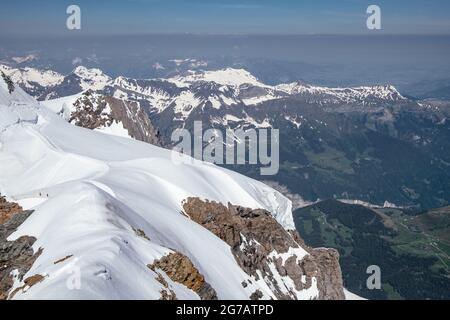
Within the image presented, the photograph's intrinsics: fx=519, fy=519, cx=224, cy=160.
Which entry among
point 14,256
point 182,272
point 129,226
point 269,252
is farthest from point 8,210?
point 269,252

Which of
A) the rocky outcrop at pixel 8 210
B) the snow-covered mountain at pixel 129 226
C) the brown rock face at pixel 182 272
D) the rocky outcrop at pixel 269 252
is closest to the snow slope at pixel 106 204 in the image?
the snow-covered mountain at pixel 129 226

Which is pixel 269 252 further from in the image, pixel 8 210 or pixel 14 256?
pixel 14 256

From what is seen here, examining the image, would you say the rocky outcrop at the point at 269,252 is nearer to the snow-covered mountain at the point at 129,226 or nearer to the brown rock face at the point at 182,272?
the snow-covered mountain at the point at 129,226

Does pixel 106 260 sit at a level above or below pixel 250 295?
above

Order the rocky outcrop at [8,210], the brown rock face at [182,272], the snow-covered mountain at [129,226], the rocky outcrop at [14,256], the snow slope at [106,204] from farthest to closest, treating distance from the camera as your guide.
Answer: the rocky outcrop at [8,210] → the brown rock face at [182,272] → the rocky outcrop at [14,256] → the snow-covered mountain at [129,226] → the snow slope at [106,204]
